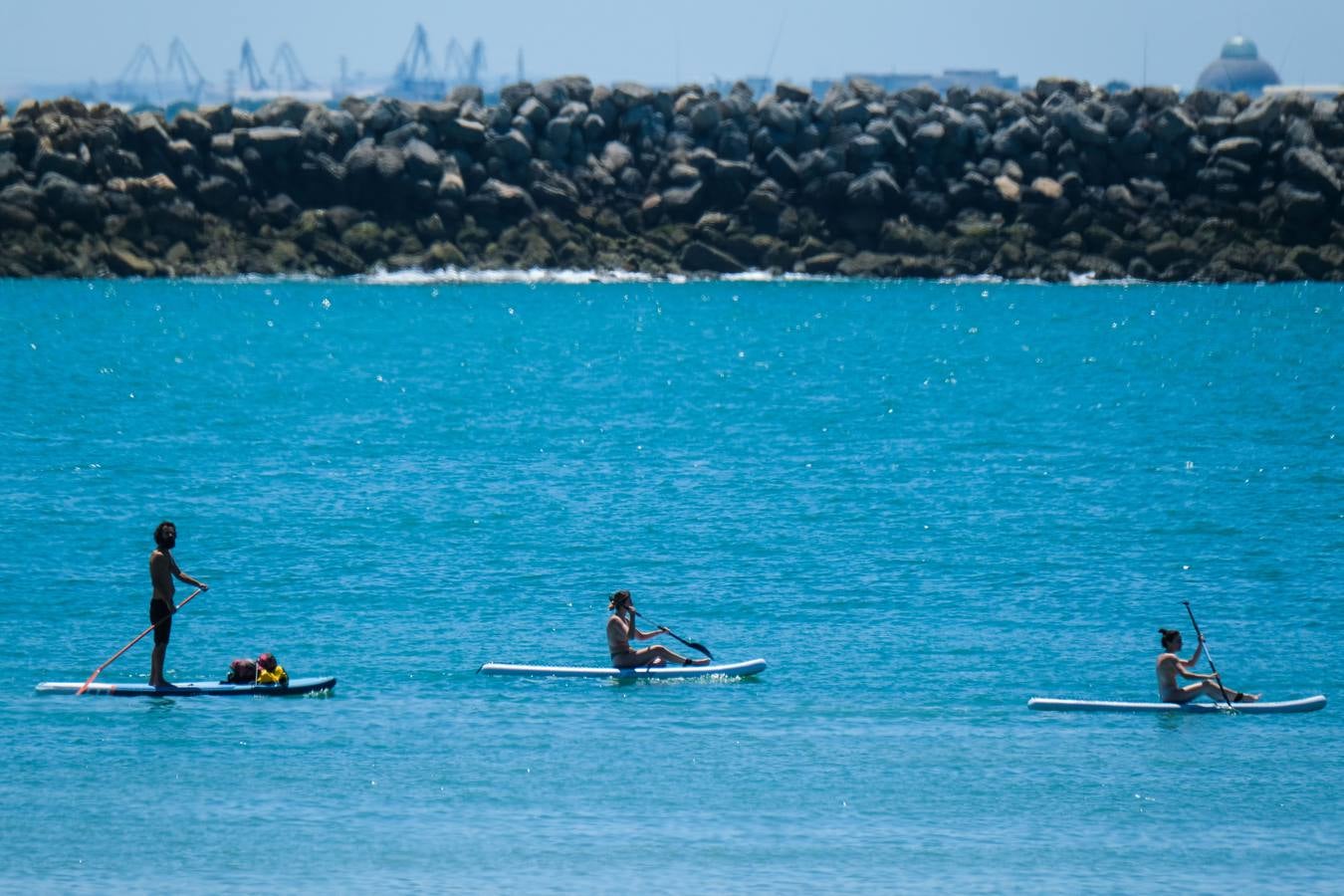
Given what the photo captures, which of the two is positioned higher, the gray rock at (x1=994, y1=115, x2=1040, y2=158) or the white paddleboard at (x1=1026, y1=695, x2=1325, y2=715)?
the gray rock at (x1=994, y1=115, x2=1040, y2=158)

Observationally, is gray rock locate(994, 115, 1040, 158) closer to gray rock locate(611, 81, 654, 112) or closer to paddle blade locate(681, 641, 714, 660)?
gray rock locate(611, 81, 654, 112)

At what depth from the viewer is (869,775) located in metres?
21.0

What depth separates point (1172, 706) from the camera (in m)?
24.2

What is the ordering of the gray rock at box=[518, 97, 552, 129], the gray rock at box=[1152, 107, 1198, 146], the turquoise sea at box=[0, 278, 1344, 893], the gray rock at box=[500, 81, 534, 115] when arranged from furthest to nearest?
the gray rock at box=[500, 81, 534, 115] → the gray rock at box=[518, 97, 552, 129] → the gray rock at box=[1152, 107, 1198, 146] → the turquoise sea at box=[0, 278, 1344, 893]

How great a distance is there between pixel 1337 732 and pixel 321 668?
12.2 meters

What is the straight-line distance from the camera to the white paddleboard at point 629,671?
25734 millimetres

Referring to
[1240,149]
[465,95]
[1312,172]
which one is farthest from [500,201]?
[1312,172]

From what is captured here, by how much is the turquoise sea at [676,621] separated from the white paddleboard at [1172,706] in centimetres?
27

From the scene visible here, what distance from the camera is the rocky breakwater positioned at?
103438mm

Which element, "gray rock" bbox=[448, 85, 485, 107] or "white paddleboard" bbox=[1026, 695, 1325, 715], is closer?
"white paddleboard" bbox=[1026, 695, 1325, 715]

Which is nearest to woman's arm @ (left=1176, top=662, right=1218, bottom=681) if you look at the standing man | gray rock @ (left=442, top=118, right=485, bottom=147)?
the standing man

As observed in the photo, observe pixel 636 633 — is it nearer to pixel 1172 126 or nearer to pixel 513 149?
pixel 513 149

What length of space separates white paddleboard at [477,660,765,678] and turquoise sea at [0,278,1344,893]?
0.21 m

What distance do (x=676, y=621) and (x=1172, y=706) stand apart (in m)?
8.37
